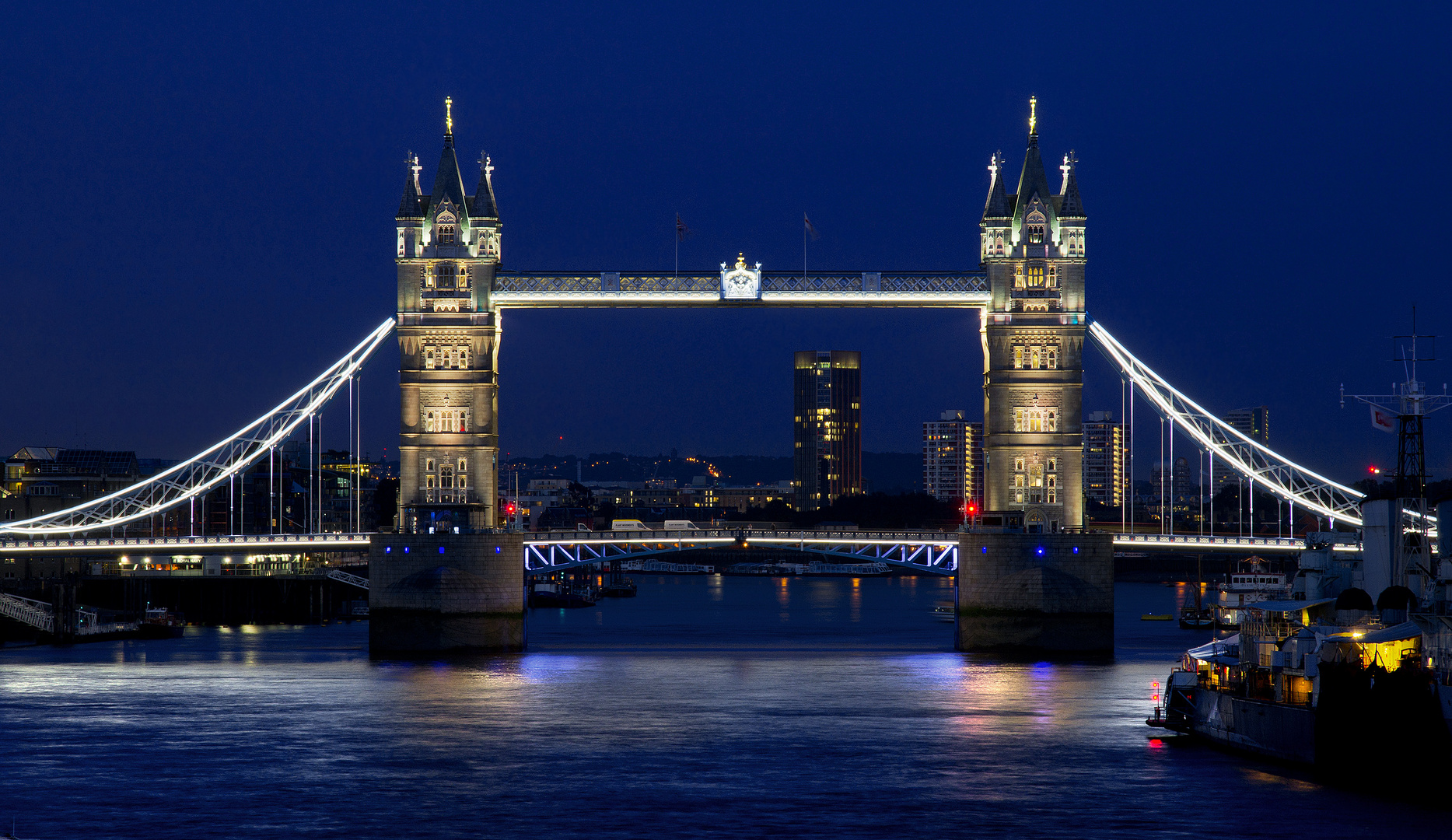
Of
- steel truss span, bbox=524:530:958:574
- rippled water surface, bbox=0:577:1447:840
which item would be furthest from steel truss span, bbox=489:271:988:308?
rippled water surface, bbox=0:577:1447:840

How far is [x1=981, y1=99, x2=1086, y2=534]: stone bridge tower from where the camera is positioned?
67.4m

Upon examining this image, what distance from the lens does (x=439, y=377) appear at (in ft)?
222

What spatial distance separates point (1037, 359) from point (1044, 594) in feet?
29.7

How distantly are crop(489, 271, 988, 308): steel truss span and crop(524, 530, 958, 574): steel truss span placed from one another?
886 cm

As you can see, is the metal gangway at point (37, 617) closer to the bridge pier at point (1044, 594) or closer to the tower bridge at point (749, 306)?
the tower bridge at point (749, 306)

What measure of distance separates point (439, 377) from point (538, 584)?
62.5m

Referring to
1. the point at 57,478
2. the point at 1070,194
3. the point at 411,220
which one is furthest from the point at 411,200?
the point at 57,478

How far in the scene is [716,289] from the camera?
67.5 metres

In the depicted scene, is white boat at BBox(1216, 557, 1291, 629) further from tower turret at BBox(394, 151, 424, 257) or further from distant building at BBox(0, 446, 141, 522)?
distant building at BBox(0, 446, 141, 522)

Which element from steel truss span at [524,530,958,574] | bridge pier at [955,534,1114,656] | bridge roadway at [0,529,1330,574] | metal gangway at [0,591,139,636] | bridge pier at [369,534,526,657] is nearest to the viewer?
bridge pier at [955,534,1114,656]

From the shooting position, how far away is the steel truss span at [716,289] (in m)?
67.0

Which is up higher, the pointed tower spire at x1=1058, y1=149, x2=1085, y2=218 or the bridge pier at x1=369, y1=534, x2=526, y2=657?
the pointed tower spire at x1=1058, y1=149, x2=1085, y2=218

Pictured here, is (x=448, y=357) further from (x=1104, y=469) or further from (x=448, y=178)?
(x=1104, y=469)

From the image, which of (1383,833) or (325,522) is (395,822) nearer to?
(1383,833)
